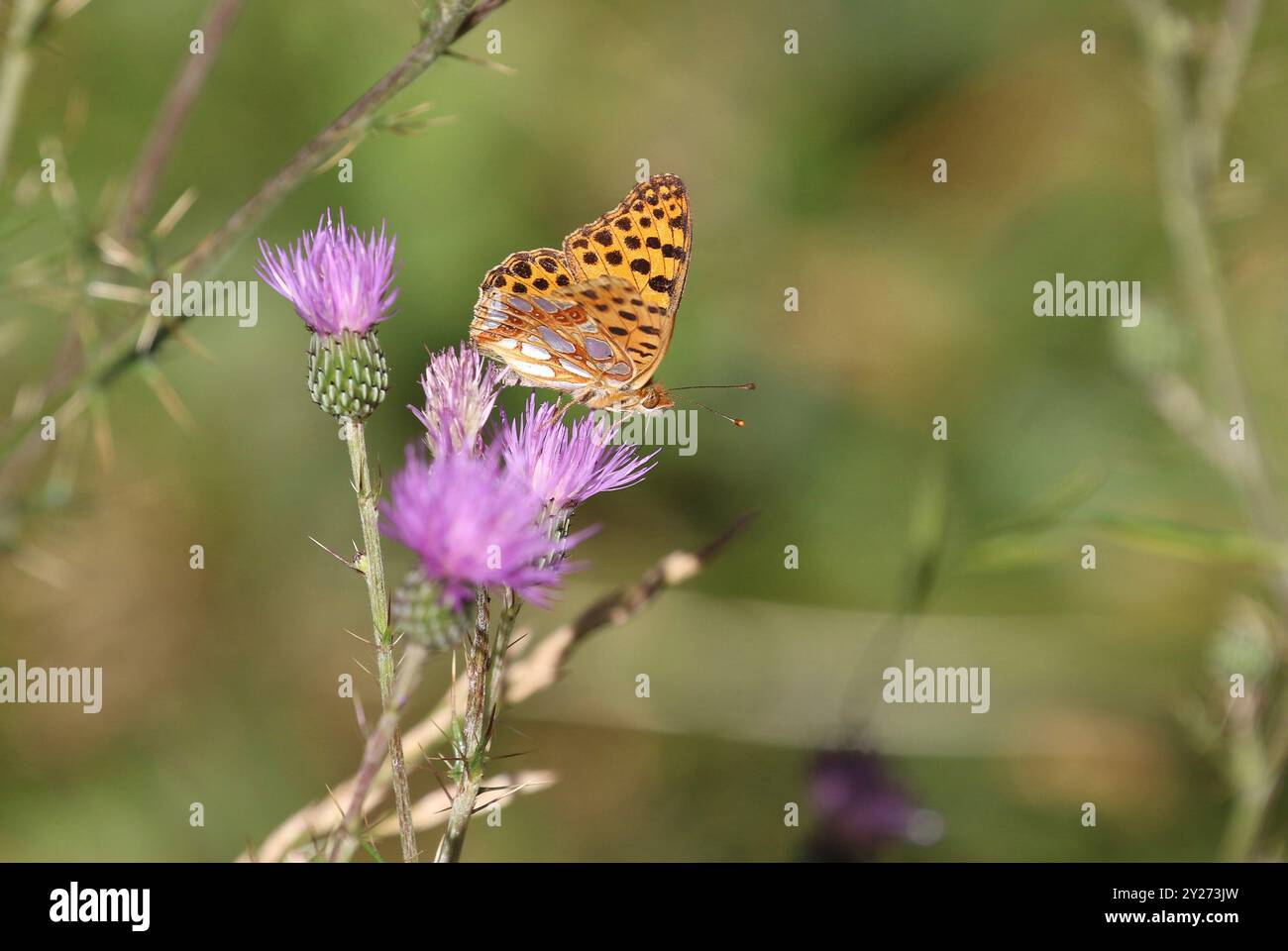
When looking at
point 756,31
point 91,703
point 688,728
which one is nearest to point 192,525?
point 91,703

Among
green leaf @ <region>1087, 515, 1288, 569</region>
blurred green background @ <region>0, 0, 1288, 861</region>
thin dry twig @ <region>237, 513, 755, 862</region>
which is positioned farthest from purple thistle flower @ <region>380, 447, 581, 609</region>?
blurred green background @ <region>0, 0, 1288, 861</region>

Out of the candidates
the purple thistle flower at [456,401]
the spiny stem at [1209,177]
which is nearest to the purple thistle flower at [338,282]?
the purple thistle flower at [456,401]

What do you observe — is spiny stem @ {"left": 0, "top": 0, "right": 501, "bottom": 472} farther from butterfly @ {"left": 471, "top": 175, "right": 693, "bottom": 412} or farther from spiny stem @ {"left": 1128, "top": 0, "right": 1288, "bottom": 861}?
spiny stem @ {"left": 1128, "top": 0, "right": 1288, "bottom": 861}

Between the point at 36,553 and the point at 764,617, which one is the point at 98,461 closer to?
the point at 36,553

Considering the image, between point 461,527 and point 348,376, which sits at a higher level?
point 348,376

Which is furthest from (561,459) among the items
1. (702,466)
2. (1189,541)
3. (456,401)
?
(702,466)

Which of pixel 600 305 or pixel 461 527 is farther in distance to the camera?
pixel 600 305

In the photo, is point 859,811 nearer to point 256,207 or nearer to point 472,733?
point 472,733
